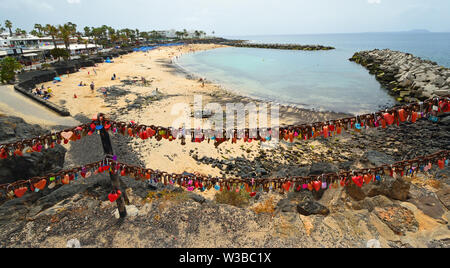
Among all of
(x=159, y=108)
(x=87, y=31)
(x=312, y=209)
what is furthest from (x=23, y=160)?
(x=87, y=31)

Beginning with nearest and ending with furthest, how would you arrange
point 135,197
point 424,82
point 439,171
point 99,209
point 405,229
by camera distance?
point 405,229 < point 99,209 < point 135,197 < point 439,171 < point 424,82

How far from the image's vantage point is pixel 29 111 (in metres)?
17.9

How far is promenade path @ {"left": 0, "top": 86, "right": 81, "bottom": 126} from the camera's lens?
1672 centimetres

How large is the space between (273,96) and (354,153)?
18.7 metres

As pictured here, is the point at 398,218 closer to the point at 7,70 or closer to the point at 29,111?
the point at 29,111

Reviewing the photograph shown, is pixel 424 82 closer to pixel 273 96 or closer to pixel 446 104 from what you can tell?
pixel 273 96

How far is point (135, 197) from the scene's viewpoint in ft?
25.1

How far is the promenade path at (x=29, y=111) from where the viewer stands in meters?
16.7

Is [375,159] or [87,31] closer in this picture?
[375,159]

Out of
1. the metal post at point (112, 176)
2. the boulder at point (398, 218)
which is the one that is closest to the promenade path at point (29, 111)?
the metal post at point (112, 176)

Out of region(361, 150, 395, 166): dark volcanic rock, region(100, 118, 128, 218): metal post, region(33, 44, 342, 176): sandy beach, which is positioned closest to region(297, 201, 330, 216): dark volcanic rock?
region(361, 150, 395, 166): dark volcanic rock

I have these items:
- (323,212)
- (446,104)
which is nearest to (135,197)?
(323,212)

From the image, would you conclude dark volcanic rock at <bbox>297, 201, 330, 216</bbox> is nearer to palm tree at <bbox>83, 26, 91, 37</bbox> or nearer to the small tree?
the small tree

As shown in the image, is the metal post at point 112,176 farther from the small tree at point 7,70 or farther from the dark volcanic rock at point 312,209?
the small tree at point 7,70
